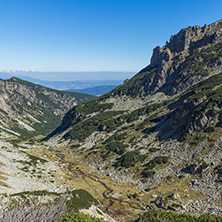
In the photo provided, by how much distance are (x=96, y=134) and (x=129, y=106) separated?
124 feet

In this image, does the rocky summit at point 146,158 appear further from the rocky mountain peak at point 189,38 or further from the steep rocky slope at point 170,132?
the rocky mountain peak at point 189,38

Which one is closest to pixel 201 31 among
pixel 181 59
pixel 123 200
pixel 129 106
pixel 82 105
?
pixel 181 59

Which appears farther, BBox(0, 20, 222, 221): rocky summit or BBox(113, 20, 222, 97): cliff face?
BBox(113, 20, 222, 97): cliff face

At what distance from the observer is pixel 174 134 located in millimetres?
76438

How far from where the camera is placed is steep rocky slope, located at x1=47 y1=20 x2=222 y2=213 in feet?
171

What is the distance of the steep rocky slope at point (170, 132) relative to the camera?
5206 cm

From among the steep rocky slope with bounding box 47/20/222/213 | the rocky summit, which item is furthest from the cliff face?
the rocky summit

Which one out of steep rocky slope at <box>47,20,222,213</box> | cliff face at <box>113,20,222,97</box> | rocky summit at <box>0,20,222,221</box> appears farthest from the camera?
cliff face at <box>113,20,222,97</box>

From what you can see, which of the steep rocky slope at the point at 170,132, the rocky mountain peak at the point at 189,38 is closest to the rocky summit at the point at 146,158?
the steep rocky slope at the point at 170,132

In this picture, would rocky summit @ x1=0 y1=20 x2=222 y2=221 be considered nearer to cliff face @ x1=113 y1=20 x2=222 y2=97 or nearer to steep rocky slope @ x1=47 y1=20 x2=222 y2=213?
steep rocky slope @ x1=47 y1=20 x2=222 y2=213

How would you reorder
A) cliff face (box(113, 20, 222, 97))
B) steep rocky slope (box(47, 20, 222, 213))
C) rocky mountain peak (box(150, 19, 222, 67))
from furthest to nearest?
rocky mountain peak (box(150, 19, 222, 67))
cliff face (box(113, 20, 222, 97))
steep rocky slope (box(47, 20, 222, 213))

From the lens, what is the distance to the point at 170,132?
80375 mm

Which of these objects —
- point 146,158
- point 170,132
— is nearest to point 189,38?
point 170,132

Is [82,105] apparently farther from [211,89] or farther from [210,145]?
[210,145]
